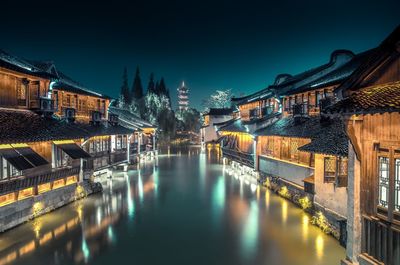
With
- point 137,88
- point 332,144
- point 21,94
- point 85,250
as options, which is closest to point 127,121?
point 21,94

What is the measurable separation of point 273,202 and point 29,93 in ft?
70.0

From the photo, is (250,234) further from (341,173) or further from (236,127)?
(236,127)

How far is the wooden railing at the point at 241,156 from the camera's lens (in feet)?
123

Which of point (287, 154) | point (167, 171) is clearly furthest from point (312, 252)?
point (167, 171)

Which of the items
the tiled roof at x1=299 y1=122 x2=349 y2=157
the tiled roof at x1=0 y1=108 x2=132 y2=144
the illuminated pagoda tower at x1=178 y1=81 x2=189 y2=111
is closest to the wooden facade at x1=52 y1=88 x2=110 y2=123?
the tiled roof at x1=0 y1=108 x2=132 y2=144

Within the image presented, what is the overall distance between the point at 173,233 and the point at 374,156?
1198cm

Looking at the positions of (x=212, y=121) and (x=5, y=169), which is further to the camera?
(x=212, y=121)

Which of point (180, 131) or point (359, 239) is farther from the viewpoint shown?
point (180, 131)

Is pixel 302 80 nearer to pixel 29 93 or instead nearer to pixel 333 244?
pixel 333 244

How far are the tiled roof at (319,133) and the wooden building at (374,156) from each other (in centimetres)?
88

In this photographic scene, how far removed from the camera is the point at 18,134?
62.6ft

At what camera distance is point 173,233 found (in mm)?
18391

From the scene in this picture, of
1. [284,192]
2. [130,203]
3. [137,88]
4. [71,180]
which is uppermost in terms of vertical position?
[137,88]

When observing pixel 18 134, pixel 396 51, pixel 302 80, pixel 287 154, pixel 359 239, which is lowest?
pixel 359 239
